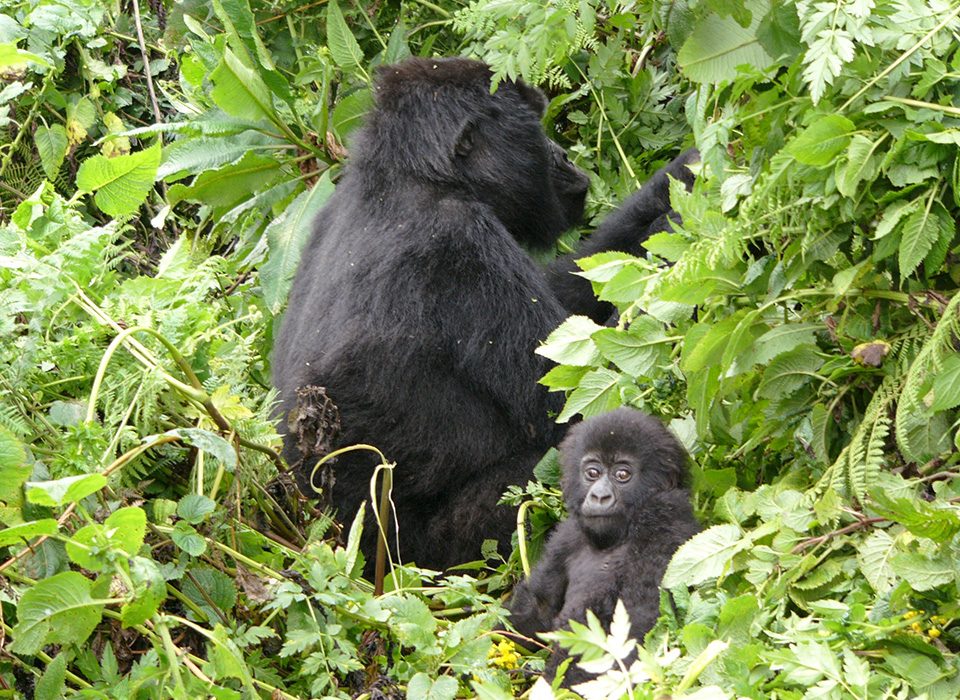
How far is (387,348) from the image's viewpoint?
3.94m

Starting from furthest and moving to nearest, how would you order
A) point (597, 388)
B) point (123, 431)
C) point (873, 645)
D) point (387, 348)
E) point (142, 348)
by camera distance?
point (387, 348)
point (597, 388)
point (142, 348)
point (123, 431)
point (873, 645)

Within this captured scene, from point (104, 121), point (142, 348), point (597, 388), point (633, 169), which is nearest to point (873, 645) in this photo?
point (597, 388)

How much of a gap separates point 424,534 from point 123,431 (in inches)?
57.9

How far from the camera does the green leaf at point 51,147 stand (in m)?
5.59

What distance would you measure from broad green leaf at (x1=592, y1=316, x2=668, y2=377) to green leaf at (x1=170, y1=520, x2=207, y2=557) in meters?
1.11

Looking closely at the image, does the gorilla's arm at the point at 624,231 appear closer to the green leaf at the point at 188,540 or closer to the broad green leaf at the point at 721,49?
the broad green leaf at the point at 721,49

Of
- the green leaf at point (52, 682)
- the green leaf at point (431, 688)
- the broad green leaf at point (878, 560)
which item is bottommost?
the broad green leaf at point (878, 560)

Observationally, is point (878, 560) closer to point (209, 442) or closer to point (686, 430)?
point (686, 430)

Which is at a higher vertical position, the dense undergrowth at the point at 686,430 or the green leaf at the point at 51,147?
the green leaf at the point at 51,147

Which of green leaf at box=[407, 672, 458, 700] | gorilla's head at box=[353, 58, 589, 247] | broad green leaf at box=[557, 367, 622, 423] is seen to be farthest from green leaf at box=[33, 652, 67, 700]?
gorilla's head at box=[353, 58, 589, 247]

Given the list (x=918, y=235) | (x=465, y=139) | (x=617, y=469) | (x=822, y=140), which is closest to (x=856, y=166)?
(x=822, y=140)

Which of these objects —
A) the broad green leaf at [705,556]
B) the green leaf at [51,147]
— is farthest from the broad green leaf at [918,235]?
the green leaf at [51,147]

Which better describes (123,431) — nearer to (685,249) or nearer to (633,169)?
(685,249)

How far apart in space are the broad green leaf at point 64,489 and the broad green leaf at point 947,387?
154cm
